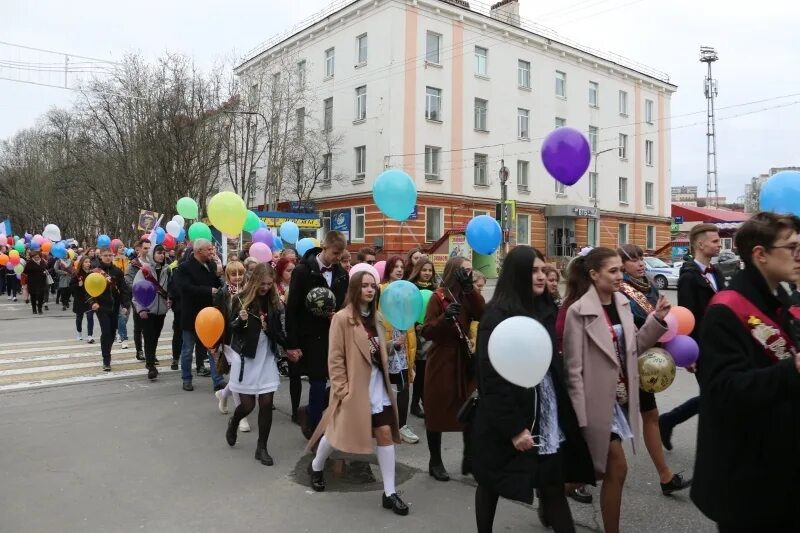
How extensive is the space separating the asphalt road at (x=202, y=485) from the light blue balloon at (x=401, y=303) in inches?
51.0

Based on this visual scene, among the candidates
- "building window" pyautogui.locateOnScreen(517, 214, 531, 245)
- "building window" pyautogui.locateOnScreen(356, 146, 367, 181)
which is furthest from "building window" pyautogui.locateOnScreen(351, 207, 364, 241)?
"building window" pyautogui.locateOnScreen(517, 214, 531, 245)

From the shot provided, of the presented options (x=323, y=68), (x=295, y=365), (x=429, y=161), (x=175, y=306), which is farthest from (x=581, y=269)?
(x=323, y=68)

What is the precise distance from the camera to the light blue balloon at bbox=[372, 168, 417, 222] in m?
6.83

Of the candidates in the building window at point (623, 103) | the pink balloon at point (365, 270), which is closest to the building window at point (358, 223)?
the building window at point (623, 103)

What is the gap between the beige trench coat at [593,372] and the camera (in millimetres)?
3281

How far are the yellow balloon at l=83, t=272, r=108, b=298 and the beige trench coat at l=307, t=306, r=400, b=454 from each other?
614cm

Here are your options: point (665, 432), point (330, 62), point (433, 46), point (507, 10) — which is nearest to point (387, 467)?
point (665, 432)

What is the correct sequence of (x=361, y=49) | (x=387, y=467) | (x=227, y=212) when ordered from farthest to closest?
1. (x=361, y=49)
2. (x=227, y=212)
3. (x=387, y=467)

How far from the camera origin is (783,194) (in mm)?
4430

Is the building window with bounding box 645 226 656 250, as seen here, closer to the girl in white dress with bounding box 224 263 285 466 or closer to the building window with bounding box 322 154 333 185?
the building window with bounding box 322 154 333 185

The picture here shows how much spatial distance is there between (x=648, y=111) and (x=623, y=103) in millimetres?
3260

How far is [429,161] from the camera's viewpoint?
30750mm

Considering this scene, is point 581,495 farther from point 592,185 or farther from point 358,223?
point 592,185

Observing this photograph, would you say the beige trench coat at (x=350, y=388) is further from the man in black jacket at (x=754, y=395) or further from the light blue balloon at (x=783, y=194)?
the light blue balloon at (x=783, y=194)
